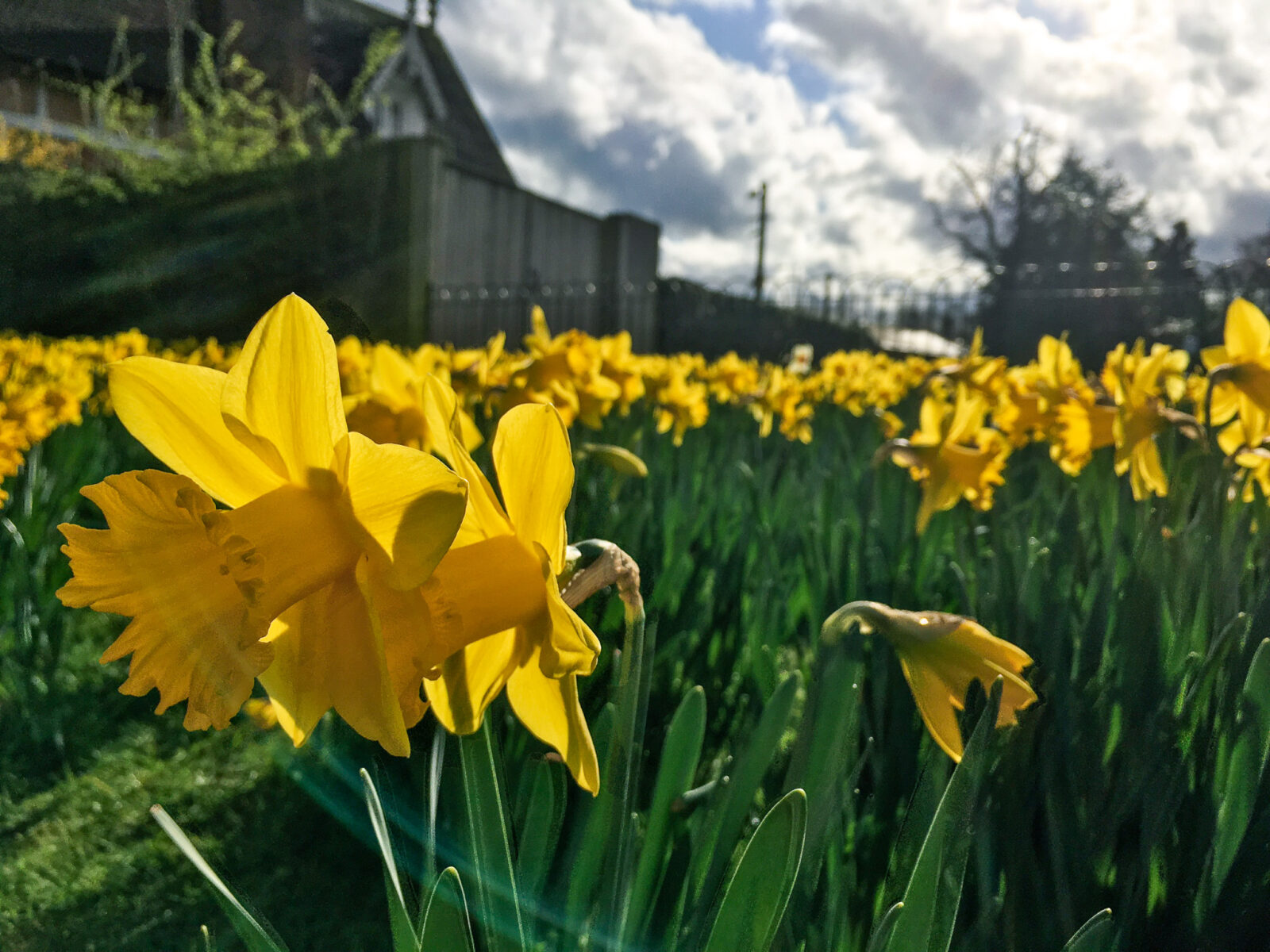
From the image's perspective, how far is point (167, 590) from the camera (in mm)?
425

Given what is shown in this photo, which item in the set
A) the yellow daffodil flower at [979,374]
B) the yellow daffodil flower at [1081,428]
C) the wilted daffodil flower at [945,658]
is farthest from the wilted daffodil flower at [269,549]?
the yellow daffodil flower at [979,374]

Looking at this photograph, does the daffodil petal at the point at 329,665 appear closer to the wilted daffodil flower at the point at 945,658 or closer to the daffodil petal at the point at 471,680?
the daffodil petal at the point at 471,680

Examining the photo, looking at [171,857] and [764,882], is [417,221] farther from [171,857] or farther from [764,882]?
[171,857]

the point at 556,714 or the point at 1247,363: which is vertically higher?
the point at 1247,363

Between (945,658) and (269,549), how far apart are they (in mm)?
448

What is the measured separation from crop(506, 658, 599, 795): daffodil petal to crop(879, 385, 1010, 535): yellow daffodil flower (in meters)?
1.21

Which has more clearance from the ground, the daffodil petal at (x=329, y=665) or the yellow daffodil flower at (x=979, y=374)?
the yellow daffodil flower at (x=979, y=374)

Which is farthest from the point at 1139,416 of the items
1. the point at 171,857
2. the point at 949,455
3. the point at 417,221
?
the point at 171,857

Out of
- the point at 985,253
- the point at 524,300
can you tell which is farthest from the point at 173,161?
the point at 985,253

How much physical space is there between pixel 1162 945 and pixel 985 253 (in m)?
28.9

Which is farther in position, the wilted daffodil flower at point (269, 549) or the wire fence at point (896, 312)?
the wire fence at point (896, 312)

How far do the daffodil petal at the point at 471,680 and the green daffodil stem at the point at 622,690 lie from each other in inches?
1.9

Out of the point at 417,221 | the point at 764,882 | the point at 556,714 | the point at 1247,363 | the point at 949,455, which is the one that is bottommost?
the point at 764,882

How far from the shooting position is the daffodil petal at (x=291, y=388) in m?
0.42
